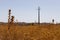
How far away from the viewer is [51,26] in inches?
364

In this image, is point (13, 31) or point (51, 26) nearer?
point (13, 31)

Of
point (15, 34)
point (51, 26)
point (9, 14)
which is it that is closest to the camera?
point (9, 14)

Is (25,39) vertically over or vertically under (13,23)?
under

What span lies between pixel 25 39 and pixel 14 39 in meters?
0.36

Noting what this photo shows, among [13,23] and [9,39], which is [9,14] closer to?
[13,23]

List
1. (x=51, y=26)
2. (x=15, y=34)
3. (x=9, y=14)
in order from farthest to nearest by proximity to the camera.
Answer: (x=51, y=26)
(x=15, y=34)
(x=9, y=14)

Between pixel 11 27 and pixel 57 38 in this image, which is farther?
pixel 57 38

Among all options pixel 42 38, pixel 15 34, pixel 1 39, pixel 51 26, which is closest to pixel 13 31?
pixel 15 34

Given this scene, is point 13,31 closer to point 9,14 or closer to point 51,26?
point 9,14

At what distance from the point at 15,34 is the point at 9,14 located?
2.62 feet

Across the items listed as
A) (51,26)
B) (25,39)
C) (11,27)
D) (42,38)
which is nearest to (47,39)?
(42,38)

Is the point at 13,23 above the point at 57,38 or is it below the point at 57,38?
above

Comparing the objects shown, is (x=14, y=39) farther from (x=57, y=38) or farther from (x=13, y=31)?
(x=57, y=38)

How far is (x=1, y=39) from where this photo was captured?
6.25m
